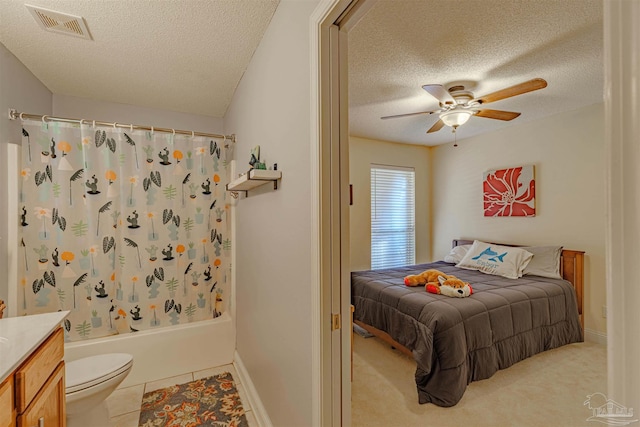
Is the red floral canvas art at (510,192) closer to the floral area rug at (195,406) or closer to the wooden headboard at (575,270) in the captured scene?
the wooden headboard at (575,270)

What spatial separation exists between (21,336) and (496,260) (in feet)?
12.9

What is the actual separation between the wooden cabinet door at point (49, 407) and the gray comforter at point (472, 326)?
208cm

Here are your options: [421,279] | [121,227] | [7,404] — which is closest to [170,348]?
[121,227]

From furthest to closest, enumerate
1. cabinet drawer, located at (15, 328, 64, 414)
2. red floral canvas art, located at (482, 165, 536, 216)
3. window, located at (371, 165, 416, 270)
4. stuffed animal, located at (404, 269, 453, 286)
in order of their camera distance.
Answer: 1. window, located at (371, 165, 416, 270)
2. red floral canvas art, located at (482, 165, 536, 216)
3. stuffed animal, located at (404, 269, 453, 286)
4. cabinet drawer, located at (15, 328, 64, 414)

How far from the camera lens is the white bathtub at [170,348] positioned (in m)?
2.19

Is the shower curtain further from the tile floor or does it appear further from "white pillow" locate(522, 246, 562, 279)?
"white pillow" locate(522, 246, 562, 279)

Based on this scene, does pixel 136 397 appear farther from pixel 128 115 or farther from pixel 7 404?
pixel 128 115

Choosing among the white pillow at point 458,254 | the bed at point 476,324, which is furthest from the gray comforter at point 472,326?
the white pillow at point 458,254

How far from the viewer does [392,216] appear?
4.54m

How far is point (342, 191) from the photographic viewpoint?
1.08 meters

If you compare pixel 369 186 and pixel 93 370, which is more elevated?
pixel 369 186

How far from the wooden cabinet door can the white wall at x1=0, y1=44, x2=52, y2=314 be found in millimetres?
1067

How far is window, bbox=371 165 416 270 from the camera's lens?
172 inches

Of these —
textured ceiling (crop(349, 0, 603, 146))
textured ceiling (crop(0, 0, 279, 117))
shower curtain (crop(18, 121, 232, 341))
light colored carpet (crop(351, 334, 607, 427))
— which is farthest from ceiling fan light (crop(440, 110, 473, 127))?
shower curtain (crop(18, 121, 232, 341))
